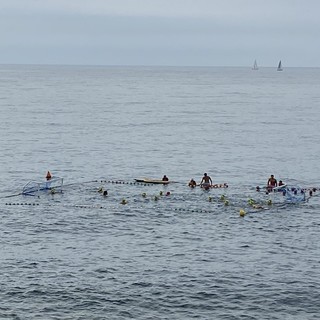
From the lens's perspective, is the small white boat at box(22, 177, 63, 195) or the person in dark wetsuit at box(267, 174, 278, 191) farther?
the person in dark wetsuit at box(267, 174, 278, 191)

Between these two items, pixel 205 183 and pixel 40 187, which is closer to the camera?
pixel 40 187

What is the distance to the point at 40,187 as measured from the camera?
77.0 metres

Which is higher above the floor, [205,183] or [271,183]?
[271,183]

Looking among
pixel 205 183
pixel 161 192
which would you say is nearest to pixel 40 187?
pixel 161 192

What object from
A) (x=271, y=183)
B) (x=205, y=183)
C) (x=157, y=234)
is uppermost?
(x=271, y=183)

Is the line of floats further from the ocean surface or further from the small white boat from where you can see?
the ocean surface

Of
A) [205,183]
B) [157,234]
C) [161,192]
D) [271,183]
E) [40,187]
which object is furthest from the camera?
[205,183]

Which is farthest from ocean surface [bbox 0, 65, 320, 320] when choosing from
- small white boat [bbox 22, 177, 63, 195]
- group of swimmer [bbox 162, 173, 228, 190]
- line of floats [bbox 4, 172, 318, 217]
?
group of swimmer [bbox 162, 173, 228, 190]

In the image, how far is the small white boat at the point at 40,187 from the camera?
75769mm

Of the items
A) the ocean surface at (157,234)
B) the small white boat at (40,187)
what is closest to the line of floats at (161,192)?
the small white boat at (40,187)

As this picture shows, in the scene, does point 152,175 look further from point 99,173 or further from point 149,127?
point 149,127

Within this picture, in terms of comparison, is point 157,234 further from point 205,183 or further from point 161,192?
point 205,183

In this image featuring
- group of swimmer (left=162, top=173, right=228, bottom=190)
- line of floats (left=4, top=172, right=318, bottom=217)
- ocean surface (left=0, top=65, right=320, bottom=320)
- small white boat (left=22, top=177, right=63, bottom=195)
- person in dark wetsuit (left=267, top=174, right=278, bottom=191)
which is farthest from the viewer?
group of swimmer (left=162, top=173, right=228, bottom=190)

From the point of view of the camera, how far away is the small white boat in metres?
75.8
